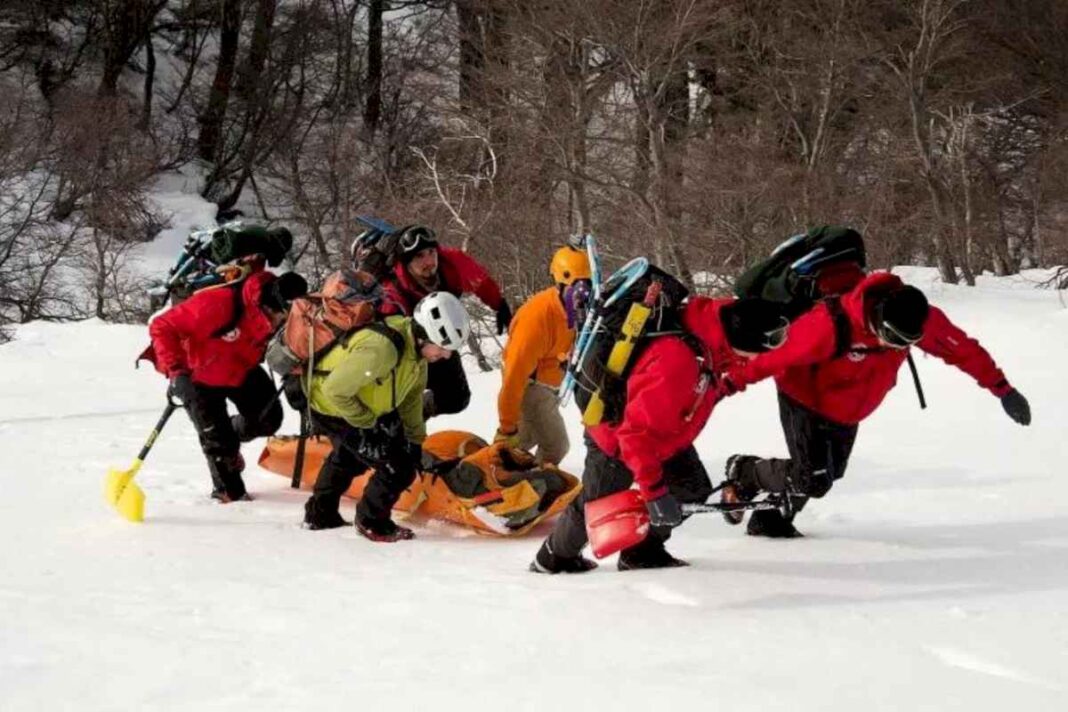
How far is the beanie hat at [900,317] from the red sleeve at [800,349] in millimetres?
211

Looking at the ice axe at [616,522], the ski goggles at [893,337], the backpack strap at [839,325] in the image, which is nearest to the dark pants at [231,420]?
the ice axe at [616,522]

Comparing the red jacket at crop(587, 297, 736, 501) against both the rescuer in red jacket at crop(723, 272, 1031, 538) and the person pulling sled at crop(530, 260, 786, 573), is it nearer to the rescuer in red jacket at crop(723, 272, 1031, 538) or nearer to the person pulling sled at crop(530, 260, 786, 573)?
the person pulling sled at crop(530, 260, 786, 573)

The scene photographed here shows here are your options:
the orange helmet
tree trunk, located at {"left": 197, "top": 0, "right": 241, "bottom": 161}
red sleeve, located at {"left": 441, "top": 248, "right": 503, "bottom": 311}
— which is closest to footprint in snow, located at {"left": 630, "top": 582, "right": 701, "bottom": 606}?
the orange helmet

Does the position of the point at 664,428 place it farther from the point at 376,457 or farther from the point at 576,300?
the point at 376,457

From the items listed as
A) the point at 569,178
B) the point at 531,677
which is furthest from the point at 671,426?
the point at 569,178

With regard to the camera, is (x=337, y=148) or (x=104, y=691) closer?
(x=104, y=691)

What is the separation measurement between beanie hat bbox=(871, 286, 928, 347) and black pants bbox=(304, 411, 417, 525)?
2211mm

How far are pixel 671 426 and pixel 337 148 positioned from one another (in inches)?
889

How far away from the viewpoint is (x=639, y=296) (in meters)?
4.54

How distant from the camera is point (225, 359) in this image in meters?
6.61

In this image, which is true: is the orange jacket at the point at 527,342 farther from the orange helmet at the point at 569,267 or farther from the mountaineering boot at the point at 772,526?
the mountaineering boot at the point at 772,526

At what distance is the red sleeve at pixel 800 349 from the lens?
16.1ft

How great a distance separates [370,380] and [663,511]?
5.68 ft

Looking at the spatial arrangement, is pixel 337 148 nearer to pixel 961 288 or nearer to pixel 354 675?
pixel 961 288
